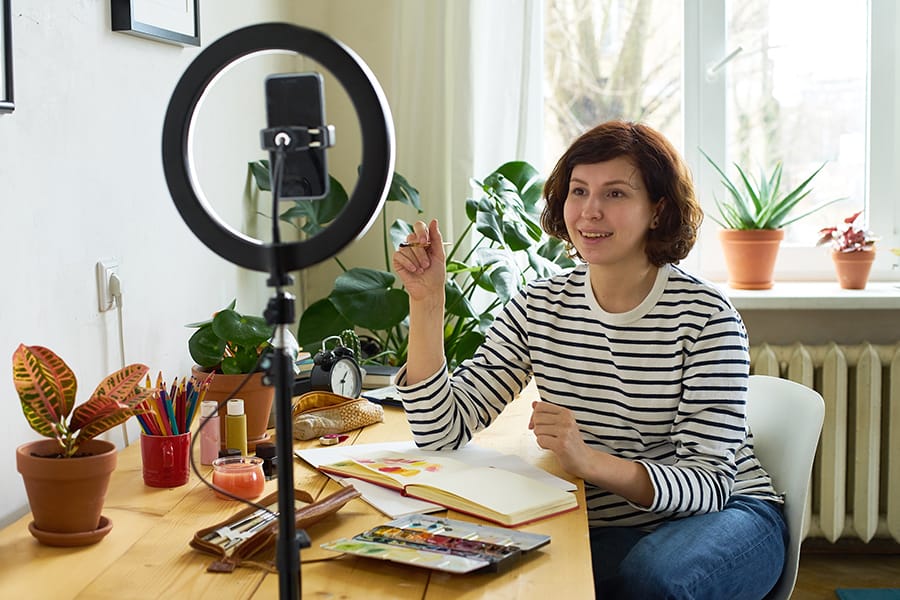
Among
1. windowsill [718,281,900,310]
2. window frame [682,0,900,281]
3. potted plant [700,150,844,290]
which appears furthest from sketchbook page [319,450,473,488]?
window frame [682,0,900,281]

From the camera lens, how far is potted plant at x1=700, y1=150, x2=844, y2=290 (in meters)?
2.60

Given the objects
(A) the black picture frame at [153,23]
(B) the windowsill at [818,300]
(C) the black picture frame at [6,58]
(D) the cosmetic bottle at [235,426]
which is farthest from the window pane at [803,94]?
(C) the black picture frame at [6,58]

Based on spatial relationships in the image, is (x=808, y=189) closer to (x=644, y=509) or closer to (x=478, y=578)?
(x=644, y=509)

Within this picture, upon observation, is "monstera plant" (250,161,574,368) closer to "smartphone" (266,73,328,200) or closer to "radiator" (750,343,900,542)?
"radiator" (750,343,900,542)

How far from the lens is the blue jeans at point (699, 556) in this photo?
1341 mm

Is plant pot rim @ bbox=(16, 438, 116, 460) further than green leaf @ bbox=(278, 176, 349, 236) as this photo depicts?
No

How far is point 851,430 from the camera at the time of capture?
270 cm

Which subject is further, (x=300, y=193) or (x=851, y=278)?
(x=851, y=278)

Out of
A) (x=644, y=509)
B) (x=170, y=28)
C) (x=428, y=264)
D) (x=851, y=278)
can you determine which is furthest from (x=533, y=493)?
(x=851, y=278)

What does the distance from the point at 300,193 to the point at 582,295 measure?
35.1 inches

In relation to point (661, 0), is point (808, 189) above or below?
below

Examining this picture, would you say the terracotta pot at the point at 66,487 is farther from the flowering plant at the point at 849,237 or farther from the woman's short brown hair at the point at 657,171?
the flowering plant at the point at 849,237

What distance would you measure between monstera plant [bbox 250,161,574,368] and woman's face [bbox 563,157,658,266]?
1.29 feet

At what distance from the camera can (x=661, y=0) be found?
2.74m
